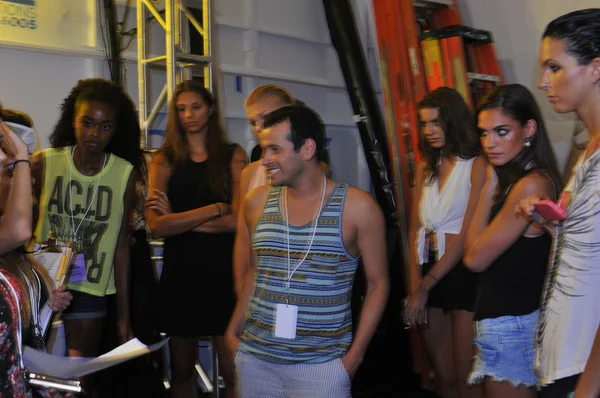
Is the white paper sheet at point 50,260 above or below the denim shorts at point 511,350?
above

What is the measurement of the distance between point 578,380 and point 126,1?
14.2 feet

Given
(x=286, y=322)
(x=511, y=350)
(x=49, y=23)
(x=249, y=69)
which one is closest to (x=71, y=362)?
(x=286, y=322)

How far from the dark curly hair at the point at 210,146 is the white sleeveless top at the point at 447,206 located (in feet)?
3.14

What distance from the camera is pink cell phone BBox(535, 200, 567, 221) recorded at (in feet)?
4.98

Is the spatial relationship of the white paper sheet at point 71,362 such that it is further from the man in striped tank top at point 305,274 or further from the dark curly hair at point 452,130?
the dark curly hair at point 452,130

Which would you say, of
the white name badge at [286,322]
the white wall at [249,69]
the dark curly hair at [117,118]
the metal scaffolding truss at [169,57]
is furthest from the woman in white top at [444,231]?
the white wall at [249,69]

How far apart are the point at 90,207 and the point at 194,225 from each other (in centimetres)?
43

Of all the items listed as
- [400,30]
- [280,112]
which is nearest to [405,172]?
[400,30]

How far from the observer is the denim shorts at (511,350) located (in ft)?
6.95

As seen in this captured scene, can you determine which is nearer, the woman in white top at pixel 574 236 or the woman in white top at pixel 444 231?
the woman in white top at pixel 574 236

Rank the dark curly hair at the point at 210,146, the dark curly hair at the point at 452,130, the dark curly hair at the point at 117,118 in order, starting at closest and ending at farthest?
1. the dark curly hair at the point at 117,118
2. the dark curly hair at the point at 210,146
3. the dark curly hair at the point at 452,130

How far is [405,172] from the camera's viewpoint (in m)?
4.76

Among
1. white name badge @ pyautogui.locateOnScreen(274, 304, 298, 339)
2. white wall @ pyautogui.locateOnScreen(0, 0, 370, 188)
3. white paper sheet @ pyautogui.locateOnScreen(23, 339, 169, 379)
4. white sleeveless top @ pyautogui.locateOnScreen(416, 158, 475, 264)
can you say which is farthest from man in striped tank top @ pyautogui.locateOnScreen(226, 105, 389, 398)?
white wall @ pyautogui.locateOnScreen(0, 0, 370, 188)

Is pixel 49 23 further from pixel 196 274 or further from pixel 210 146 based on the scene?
pixel 196 274
